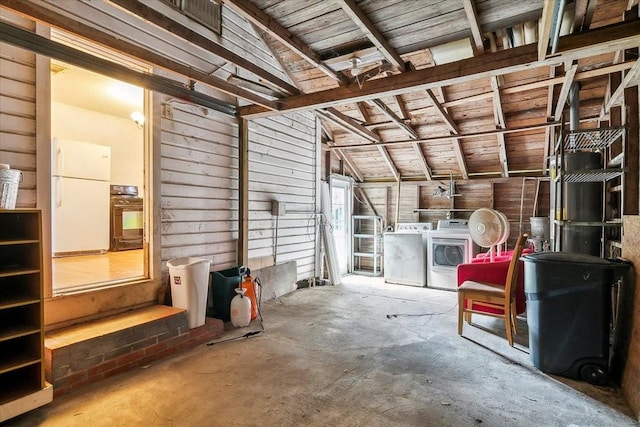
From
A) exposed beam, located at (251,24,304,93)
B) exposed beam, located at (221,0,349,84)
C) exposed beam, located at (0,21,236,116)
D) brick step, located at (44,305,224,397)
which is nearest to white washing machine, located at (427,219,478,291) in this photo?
exposed beam, located at (251,24,304,93)

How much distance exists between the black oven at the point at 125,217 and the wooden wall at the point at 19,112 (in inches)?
129

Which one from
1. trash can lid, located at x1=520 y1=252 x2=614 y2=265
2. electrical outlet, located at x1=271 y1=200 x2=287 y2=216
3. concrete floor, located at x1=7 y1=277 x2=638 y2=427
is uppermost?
electrical outlet, located at x1=271 y1=200 x2=287 y2=216

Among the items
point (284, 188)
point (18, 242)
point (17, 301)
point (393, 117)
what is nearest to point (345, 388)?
point (17, 301)

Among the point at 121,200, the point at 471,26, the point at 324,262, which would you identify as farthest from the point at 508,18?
the point at 121,200

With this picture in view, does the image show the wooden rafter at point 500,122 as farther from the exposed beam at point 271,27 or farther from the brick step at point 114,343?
the brick step at point 114,343

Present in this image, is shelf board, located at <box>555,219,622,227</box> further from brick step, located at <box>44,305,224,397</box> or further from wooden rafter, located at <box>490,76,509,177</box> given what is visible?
brick step, located at <box>44,305,224,397</box>

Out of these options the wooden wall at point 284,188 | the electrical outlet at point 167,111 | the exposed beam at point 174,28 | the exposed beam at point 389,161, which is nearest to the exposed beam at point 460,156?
the exposed beam at point 389,161

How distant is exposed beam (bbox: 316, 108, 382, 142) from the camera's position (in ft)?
15.0

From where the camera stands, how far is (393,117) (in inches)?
192

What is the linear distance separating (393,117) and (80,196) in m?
4.83

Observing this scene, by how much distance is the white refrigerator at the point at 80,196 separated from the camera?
484cm

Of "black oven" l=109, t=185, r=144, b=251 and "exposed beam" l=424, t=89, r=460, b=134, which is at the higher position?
"exposed beam" l=424, t=89, r=460, b=134

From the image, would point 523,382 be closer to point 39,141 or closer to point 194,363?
point 194,363

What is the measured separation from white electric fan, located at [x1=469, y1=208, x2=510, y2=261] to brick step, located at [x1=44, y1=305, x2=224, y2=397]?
337 cm
